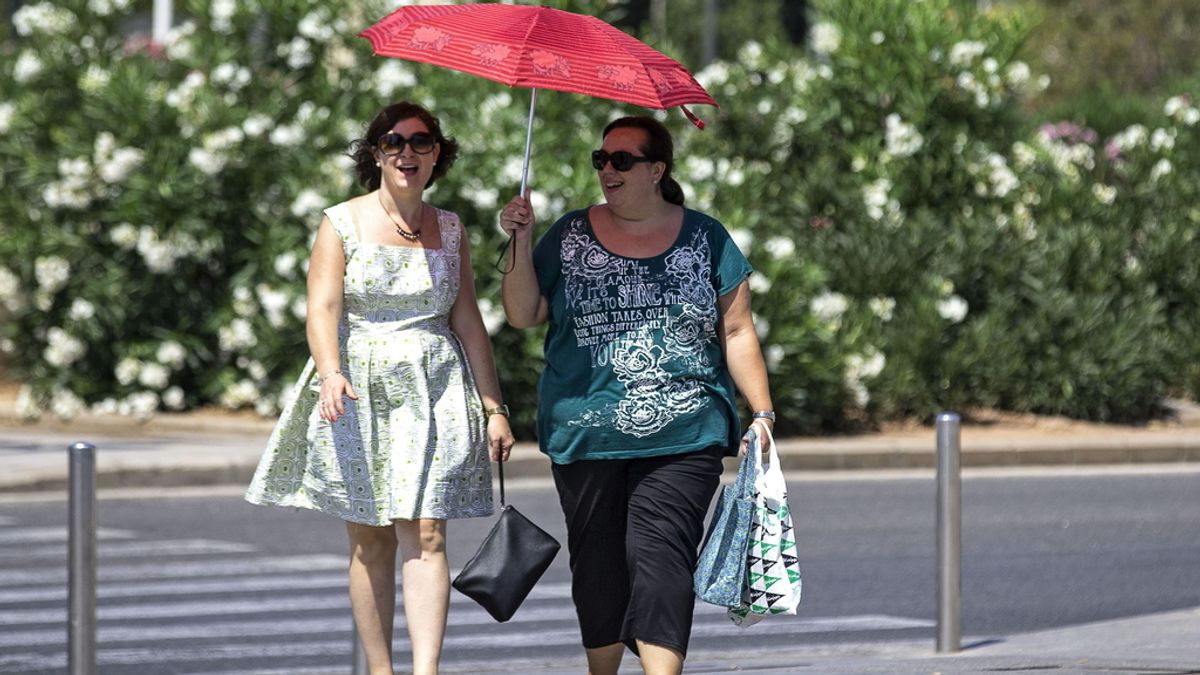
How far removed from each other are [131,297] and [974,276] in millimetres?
6385

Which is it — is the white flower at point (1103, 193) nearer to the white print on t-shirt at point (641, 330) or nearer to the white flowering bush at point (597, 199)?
the white flowering bush at point (597, 199)

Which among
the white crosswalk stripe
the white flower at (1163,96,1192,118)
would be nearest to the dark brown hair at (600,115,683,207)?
the white crosswalk stripe

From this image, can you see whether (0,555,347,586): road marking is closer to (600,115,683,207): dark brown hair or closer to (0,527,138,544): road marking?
(0,527,138,544): road marking

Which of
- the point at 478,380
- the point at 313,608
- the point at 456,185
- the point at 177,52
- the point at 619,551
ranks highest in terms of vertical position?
the point at 177,52

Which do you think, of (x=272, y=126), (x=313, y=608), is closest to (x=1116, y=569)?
(x=313, y=608)

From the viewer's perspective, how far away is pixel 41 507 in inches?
467

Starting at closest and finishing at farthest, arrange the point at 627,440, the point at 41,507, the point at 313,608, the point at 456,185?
1. the point at 627,440
2. the point at 313,608
3. the point at 41,507
4. the point at 456,185

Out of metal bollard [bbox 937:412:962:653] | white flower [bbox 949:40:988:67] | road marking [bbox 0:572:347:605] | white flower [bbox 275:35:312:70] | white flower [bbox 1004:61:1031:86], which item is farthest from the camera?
white flower [bbox 1004:61:1031:86]

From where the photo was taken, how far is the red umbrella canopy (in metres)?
5.61

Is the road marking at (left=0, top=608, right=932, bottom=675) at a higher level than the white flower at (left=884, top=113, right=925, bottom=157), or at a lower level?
lower

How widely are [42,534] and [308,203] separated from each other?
4.22 meters

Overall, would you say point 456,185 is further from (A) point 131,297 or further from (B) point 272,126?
(A) point 131,297

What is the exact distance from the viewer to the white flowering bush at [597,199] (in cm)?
1484

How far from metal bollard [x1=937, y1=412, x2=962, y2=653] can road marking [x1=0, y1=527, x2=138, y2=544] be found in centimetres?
490
